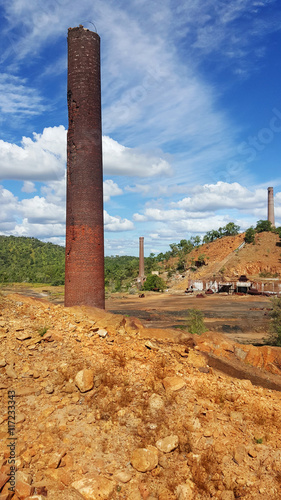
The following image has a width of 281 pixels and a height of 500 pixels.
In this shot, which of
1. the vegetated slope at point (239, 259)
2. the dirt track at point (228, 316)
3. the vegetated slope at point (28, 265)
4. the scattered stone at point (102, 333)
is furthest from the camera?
the vegetated slope at point (28, 265)

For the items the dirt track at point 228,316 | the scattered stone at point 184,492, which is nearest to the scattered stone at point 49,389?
the scattered stone at point 184,492

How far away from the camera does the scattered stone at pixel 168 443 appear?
421cm

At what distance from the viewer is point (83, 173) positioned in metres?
10.5

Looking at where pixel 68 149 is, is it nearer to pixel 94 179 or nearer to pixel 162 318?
pixel 94 179

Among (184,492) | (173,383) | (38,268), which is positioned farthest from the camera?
(38,268)

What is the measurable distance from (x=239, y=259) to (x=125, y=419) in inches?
2071

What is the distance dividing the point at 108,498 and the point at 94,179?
8957 mm

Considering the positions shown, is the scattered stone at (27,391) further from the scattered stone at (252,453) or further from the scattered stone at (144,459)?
the scattered stone at (252,453)

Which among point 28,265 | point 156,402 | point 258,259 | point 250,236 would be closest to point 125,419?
point 156,402

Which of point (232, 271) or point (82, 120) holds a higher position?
point (82, 120)

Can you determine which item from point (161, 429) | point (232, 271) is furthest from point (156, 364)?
point (232, 271)

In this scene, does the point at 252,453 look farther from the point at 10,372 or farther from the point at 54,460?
the point at 10,372

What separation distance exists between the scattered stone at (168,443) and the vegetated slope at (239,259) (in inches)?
1644

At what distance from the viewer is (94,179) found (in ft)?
35.0
